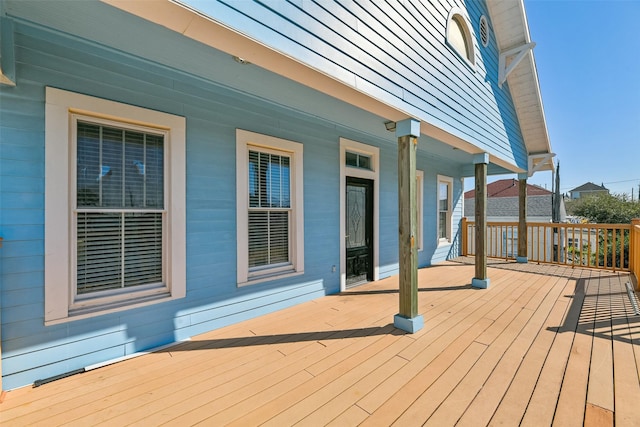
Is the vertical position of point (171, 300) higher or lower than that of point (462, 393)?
higher

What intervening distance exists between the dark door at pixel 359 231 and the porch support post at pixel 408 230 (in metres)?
1.63

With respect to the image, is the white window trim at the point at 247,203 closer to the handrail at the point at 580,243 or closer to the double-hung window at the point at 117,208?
the double-hung window at the point at 117,208

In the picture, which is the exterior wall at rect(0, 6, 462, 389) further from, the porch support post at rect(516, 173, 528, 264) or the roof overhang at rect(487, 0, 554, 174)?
the porch support post at rect(516, 173, 528, 264)

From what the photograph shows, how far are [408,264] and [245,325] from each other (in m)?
1.97

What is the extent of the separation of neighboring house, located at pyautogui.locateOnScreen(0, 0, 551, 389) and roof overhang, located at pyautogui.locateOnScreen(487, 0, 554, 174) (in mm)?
1541

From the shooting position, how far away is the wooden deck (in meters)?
1.71

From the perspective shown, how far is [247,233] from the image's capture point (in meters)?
3.24

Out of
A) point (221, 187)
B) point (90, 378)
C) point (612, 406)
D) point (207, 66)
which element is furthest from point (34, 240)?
point (612, 406)

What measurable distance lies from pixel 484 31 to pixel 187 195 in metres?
6.17

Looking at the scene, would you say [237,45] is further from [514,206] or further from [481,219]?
[514,206]

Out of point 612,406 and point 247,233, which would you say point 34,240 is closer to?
point 247,233

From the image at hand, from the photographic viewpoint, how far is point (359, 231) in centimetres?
483

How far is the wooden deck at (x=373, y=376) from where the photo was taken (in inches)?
67.3

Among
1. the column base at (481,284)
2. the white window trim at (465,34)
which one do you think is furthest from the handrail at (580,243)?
the white window trim at (465,34)
